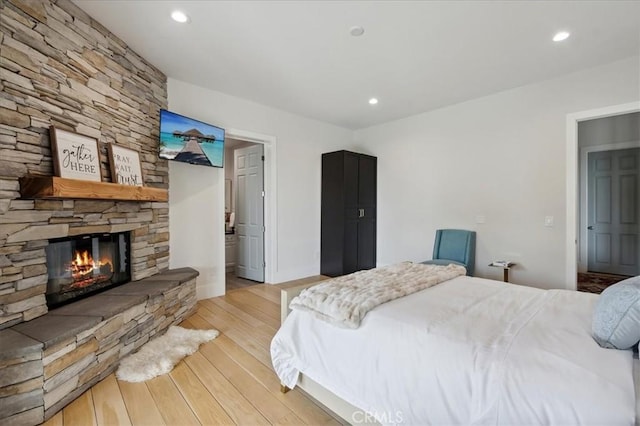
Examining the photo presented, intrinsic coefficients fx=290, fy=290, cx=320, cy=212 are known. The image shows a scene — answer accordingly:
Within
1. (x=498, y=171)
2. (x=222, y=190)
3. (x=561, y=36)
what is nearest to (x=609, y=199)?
(x=498, y=171)

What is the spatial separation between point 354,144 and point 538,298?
449 cm

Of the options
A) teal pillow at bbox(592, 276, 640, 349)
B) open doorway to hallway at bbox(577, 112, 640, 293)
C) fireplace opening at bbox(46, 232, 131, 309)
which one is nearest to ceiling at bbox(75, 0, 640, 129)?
fireplace opening at bbox(46, 232, 131, 309)

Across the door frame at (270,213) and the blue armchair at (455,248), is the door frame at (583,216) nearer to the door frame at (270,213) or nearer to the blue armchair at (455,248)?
the blue armchair at (455,248)

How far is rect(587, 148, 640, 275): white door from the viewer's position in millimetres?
4770

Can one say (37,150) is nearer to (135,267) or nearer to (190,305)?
(135,267)

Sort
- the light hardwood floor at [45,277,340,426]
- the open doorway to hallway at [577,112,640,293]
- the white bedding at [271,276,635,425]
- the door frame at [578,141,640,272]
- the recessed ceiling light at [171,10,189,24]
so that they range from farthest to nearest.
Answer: the door frame at [578,141,640,272]
the open doorway to hallway at [577,112,640,293]
the recessed ceiling light at [171,10,189,24]
the light hardwood floor at [45,277,340,426]
the white bedding at [271,276,635,425]

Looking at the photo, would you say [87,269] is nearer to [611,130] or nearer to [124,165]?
[124,165]

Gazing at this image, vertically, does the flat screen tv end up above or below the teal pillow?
above

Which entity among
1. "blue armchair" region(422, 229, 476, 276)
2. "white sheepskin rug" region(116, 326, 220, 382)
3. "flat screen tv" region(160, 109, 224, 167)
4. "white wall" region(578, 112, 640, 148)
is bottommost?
"white sheepskin rug" region(116, 326, 220, 382)

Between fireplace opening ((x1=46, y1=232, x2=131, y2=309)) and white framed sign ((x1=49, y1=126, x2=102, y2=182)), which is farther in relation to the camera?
fireplace opening ((x1=46, y1=232, x2=131, y2=309))

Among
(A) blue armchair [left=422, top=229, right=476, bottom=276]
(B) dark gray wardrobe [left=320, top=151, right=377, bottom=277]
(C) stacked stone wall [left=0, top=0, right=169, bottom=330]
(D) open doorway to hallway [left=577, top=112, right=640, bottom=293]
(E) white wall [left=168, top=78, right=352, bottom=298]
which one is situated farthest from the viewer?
(B) dark gray wardrobe [left=320, top=151, right=377, bottom=277]

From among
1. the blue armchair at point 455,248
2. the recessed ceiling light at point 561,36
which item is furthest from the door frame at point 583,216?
the recessed ceiling light at point 561,36

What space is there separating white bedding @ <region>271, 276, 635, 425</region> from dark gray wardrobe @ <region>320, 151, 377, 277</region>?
9.96ft

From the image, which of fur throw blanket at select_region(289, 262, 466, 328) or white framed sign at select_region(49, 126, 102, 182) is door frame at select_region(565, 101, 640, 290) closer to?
fur throw blanket at select_region(289, 262, 466, 328)
